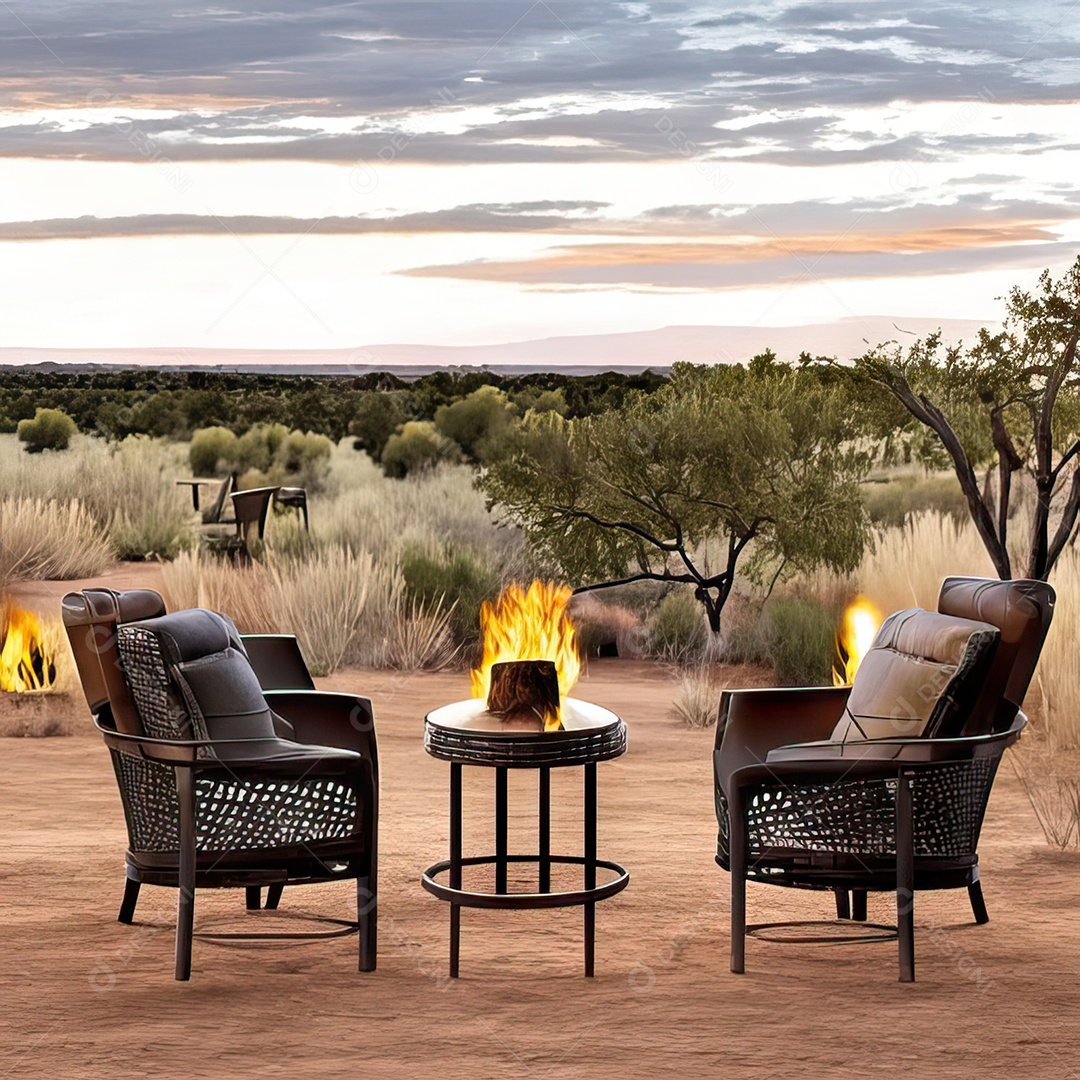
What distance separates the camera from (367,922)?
12.2 ft

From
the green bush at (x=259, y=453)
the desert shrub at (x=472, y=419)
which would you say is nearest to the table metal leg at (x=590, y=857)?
the desert shrub at (x=472, y=419)

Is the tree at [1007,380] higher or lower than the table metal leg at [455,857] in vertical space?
higher

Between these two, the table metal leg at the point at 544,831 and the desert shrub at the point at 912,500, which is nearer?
the table metal leg at the point at 544,831

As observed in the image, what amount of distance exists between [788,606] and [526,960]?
6011mm

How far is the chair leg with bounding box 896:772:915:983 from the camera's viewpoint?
3648 millimetres

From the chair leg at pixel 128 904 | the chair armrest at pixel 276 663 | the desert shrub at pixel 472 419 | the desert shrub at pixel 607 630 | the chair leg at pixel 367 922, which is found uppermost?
the desert shrub at pixel 472 419

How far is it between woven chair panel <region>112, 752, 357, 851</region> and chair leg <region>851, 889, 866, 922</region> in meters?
1.59

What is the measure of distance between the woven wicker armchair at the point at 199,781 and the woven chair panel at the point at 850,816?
106 centimetres

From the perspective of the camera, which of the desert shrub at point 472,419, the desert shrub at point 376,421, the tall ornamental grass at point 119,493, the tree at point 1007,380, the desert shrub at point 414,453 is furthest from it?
the desert shrub at point 376,421

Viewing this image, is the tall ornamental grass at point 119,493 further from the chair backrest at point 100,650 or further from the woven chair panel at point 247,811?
the woven chair panel at point 247,811

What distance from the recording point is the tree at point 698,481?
31.6 ft

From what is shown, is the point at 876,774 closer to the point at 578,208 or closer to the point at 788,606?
the point at 788,606

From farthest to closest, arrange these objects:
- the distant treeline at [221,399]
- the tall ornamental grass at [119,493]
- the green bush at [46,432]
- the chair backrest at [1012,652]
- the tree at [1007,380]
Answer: the distant treeline at [221,399] < the green bush at [46,432] < the tall ornamental grass at [119,493] < the tree at [1007,380] < the chair backrest at [1012,652]

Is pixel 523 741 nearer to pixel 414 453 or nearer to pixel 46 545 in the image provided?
pixel 46 545
